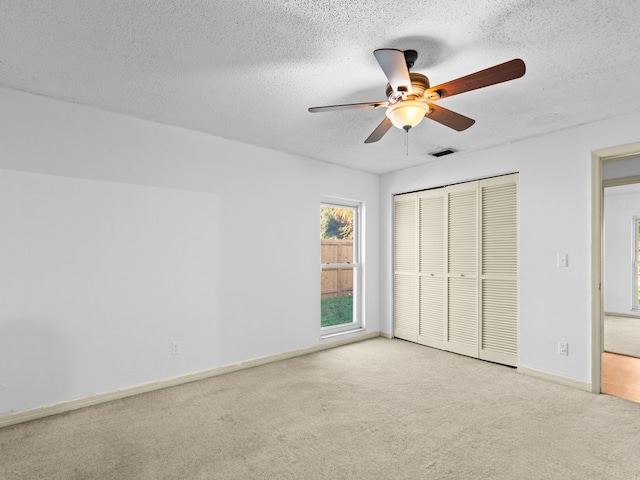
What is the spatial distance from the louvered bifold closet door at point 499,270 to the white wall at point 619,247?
442 cm

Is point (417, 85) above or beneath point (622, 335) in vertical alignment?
above

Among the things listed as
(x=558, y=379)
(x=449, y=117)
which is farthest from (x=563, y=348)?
(x=449, y=117)

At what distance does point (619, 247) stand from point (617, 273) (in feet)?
1.65

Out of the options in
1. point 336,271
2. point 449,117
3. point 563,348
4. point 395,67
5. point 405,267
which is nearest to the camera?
point 395,67

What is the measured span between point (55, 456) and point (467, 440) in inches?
101

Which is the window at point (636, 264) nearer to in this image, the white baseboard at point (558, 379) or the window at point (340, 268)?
the white baseboard at point (558, 379)

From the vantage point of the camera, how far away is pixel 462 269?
414 cm

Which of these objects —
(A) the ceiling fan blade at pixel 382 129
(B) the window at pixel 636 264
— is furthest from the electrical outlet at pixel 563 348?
(B) the window at pixel 636 264

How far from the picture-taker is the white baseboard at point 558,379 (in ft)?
10.1

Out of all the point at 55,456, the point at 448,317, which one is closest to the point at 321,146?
the point at 448,317

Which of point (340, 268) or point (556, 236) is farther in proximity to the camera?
point (340, 268)

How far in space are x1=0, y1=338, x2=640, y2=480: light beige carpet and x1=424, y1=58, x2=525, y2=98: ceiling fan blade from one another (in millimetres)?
2114

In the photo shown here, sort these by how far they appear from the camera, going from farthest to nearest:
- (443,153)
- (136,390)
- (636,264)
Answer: (636,264) → (443,153) → (136,390)

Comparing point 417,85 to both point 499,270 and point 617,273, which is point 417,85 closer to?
point 499,270
